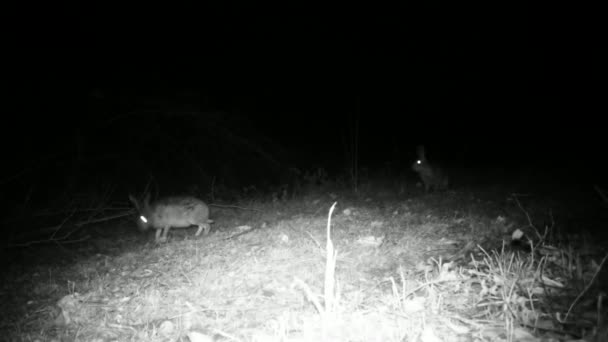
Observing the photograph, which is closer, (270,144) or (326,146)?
(270,144)

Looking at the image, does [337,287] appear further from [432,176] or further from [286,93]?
[286,93]

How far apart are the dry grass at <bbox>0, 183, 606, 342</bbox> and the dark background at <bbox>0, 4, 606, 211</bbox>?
10.2ft

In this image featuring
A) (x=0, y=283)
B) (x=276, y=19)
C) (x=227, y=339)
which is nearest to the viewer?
(x=227, y=339)

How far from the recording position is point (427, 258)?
152 inches

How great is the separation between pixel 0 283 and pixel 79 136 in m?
2.81

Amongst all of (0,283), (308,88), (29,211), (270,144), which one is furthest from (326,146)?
(0,283)

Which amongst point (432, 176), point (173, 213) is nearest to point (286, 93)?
point (432, 176)

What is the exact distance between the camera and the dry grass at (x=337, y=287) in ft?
8.20

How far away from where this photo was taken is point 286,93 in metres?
12.2

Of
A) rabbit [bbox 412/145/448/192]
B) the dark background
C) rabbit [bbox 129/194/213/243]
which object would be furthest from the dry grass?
the dark background

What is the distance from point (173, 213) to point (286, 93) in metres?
6.41

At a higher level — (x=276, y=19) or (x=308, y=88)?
(x=276, y=19)

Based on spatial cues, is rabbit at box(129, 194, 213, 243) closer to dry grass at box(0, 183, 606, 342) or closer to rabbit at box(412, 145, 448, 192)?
dry grass at box(0, 183, 606, 342)

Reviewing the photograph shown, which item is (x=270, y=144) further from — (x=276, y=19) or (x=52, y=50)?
(x=52, y=50)
